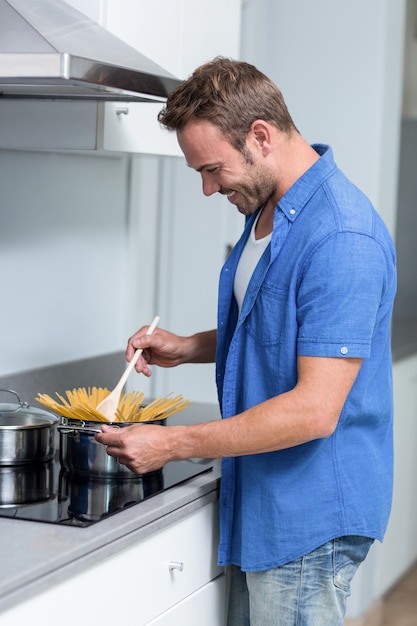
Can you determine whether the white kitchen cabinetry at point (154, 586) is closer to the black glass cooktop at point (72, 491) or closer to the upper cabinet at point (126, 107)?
the black glass cooktop at point (72, 491)

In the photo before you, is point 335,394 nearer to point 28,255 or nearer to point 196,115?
point 196,115

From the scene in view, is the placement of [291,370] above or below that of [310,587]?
above

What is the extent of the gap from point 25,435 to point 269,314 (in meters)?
0.53

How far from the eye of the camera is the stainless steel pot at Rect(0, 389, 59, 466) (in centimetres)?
189

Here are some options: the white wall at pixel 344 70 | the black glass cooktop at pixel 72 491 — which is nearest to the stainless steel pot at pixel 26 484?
the black glass cooktop at pixel 72 491

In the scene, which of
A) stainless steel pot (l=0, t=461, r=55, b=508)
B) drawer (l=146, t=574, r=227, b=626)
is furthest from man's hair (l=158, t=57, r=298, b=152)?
drawer (l=146, t=574, r=227, b=626)

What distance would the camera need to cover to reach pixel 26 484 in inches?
71.1

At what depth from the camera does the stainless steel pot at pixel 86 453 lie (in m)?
1.82

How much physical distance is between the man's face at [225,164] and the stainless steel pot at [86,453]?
1.46ft

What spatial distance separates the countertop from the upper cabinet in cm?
69

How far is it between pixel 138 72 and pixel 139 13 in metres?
0.33

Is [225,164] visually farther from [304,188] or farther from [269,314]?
[269,314]

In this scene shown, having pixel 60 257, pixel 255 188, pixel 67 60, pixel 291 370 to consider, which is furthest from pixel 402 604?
pixel 67 60

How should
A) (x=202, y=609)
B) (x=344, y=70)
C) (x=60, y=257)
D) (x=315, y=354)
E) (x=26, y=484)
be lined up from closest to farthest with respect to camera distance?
(x=315, y=354)
(x=26, y=484)
(x=202, y=609)
(x=60, y=257)
(x=344, y=70)
